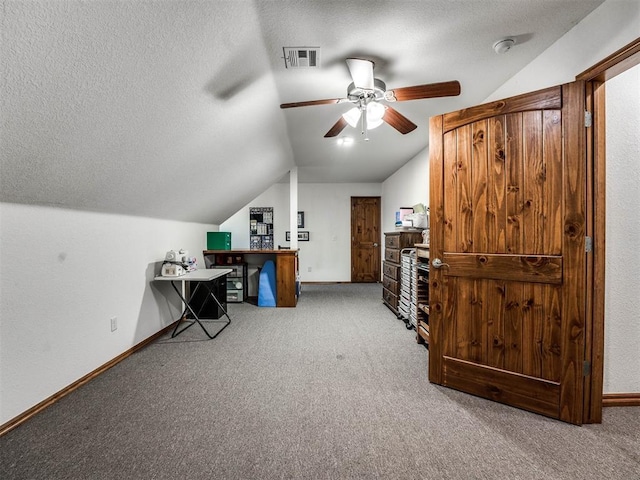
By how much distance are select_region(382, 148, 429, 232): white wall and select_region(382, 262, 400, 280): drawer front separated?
1067 mm

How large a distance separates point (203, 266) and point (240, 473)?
382cm

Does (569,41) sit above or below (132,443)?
above

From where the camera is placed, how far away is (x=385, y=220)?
22.2ft

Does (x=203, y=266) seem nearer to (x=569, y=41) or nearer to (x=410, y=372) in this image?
(x=410, y=372)

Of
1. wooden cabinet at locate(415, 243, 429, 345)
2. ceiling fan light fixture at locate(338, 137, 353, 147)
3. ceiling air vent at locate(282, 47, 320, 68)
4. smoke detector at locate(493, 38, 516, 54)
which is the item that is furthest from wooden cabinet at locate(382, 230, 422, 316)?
ceiling air vent at locate(282, 47, 320, 68)

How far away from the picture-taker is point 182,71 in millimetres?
1756

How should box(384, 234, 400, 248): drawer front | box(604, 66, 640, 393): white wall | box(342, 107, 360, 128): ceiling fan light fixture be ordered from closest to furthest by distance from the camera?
1. box(604, 66, 640, 393): white wall
2. box(342, 107, 360, 128): ceiling fan light fixture
3. box(384, 234, 400, 248): drawer front

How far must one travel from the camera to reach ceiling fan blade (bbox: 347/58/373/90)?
6.72ft

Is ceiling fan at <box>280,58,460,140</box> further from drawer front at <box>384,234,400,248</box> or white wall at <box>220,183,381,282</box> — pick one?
white wall at <box>220,183,381,282</box>

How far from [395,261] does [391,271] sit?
200 mm

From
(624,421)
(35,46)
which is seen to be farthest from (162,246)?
(624,421)

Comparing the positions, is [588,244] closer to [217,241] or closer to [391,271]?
[391,271]

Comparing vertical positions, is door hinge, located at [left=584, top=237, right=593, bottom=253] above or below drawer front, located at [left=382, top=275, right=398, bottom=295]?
above

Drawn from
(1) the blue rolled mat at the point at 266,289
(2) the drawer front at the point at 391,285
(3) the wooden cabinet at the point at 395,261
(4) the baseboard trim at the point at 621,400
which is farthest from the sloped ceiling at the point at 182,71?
(4) the baseboard trim at the point at 621,400
